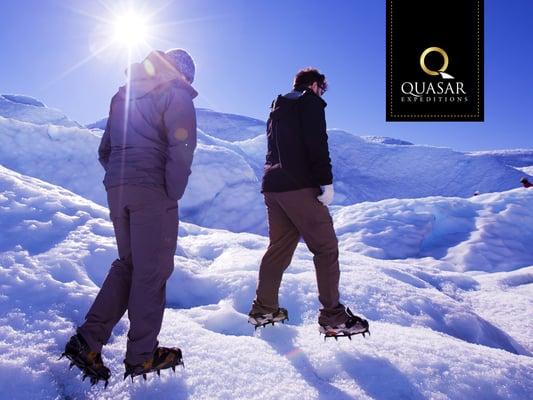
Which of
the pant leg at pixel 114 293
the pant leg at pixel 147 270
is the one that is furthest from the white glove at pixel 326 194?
the pant leg at pixel 114 293

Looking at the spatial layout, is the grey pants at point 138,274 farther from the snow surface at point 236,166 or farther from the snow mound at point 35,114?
the snow mound at point 35,114

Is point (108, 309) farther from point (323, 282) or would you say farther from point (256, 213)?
point (256, 213)

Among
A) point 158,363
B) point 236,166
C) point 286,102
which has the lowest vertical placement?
point 158,363

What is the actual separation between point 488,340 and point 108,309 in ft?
11.2

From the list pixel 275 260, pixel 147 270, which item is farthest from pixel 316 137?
pixel 147 270

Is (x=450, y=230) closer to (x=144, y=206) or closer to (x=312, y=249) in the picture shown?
(x=312, y=249)

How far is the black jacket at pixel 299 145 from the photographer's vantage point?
241cm

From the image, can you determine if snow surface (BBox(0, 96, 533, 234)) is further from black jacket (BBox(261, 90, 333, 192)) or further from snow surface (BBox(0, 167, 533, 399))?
black jacket (BBox(261, 90, 333, 192))

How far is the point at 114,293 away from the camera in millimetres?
1819

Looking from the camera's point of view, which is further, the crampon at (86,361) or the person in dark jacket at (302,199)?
the person in dark jacket at (302,199)

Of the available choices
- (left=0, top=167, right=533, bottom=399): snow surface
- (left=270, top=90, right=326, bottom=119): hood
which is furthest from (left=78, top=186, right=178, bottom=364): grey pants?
(left=270, top=90, right=326, bottom=119): hood

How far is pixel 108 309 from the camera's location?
70.8 inches

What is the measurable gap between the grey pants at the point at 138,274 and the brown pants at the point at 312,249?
0.86 m

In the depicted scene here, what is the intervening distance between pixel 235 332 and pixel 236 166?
16.1 m
